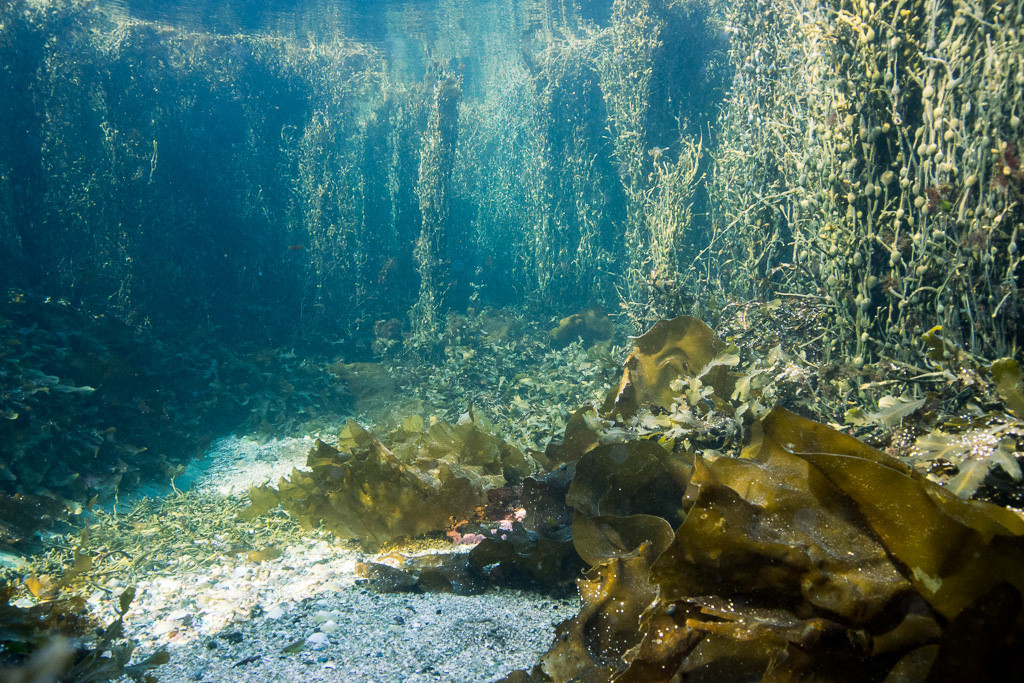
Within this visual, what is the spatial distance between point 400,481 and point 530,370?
4378mm

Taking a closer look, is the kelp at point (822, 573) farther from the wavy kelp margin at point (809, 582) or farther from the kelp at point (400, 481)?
the kelp at point (400, 481)

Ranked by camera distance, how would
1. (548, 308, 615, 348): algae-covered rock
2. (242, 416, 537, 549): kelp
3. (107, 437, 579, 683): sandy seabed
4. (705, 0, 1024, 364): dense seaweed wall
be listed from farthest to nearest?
(548, 308, 615, 348): algae-covered rock, (242, 416, 537, 549): kelp, (705, 0, 1024, 364): dense seaweed wall, (107, 437, 579, 683): sandy seabed

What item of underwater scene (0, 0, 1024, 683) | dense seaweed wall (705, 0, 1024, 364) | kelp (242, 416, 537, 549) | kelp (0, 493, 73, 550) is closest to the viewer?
underwater scene (0, 0, 1024, 683)

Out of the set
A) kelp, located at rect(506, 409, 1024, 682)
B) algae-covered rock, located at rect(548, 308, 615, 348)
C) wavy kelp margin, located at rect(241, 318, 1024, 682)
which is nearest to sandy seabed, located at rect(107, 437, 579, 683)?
wavy kelp margin, located at rect(241, 318, 1024, 682)

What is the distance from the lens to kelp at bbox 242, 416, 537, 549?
2922 mm

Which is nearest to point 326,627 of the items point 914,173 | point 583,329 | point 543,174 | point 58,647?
point 58,647

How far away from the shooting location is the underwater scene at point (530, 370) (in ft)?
4.02

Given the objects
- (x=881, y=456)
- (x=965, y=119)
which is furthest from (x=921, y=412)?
(x=965, y=119)

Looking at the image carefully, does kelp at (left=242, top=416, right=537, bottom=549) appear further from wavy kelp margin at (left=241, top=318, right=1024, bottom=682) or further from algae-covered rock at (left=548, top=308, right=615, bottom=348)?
algae-covered rock at (left=548, top=308, right=615, bottom=348)

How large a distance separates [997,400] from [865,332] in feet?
3.18

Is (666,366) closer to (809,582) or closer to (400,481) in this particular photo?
(400,481)

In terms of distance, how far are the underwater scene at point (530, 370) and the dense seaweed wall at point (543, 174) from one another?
0.12 feet

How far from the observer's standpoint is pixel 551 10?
47.8ft

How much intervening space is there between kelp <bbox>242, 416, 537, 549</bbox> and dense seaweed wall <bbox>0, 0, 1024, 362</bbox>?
89.2 inches
